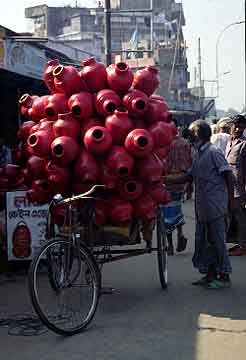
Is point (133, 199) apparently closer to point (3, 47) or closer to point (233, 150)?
point (233, 150)

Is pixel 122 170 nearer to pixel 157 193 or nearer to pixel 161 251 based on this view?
pixel 157 193

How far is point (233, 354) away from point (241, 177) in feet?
13.3

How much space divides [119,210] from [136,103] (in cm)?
99

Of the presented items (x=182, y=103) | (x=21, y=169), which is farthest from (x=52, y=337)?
(x=182, y=103)

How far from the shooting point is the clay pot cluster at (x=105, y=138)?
5.56 meters

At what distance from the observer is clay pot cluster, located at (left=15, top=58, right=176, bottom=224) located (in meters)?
5.56

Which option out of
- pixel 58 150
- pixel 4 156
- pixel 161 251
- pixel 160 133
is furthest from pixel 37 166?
pixel 4 156

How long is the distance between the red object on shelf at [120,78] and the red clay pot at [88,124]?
0.36 m

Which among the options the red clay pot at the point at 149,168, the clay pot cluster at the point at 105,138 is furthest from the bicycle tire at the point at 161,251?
the red clay pot at the point at 149,168

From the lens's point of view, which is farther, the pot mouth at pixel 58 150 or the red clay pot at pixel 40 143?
the red clay pot at pixel 40 143

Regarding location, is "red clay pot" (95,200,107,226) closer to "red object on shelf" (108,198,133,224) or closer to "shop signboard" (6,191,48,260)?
"red object on shelf" (108,198,133,224)

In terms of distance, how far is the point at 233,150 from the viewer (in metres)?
8.25

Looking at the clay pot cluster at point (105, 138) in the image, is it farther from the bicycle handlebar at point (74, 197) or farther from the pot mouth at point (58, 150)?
the bicycle handlebar at point (74, 197)

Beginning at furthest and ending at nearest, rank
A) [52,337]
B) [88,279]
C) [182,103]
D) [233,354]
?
[182,103] → [88,279] → [52,337] → [233,354]
